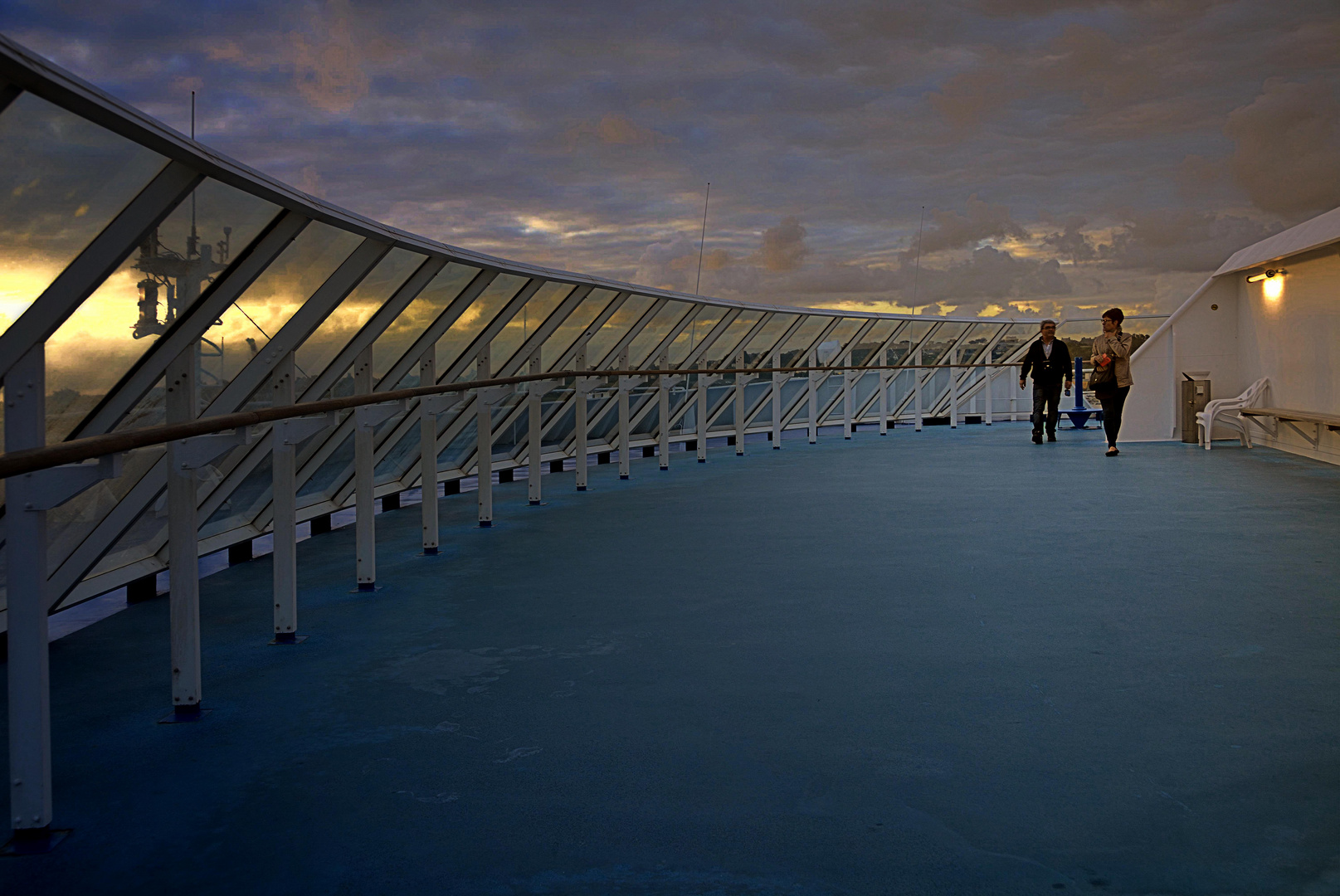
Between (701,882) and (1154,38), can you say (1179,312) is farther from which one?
(1154,38)

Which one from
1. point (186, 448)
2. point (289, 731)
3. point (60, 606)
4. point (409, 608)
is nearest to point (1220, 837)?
point (289, 731)

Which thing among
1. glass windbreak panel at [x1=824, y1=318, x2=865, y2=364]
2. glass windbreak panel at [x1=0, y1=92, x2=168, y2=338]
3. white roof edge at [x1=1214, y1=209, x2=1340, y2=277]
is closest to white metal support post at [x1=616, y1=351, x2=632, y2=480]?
white roof edge at [x1=1214, y1=209, x2=1340, y2=277]

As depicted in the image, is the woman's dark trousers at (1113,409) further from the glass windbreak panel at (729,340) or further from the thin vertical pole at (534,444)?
the thin vertical pole at (534,444)

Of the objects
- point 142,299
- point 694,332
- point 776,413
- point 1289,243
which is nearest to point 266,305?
point 142,299

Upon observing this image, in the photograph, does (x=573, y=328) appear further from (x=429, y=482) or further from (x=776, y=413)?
(x=776, y=413)

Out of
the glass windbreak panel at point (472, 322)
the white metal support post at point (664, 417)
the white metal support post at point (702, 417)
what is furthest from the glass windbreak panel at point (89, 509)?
the white metal support post at point (702, 417)

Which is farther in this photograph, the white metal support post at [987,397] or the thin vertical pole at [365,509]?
the white metal support post at [987,397]

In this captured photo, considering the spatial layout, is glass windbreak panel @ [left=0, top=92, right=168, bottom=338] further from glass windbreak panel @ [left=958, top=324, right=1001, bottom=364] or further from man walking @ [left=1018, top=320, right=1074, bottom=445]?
glass windbreak panel @ [left=958, top=324, right=1001, bottom=364]

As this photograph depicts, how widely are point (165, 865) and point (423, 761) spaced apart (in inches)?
31.3

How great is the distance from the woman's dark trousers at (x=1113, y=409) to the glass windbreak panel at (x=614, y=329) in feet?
20.6

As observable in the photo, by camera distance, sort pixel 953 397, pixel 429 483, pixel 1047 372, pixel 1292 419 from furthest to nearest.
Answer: pixel 953 397
pixel 1047 372
pixel 1292 419
pixel 429 483

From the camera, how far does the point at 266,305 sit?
5422 millimetres

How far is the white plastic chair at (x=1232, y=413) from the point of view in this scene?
13758mm

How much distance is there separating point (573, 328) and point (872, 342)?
1107cm
